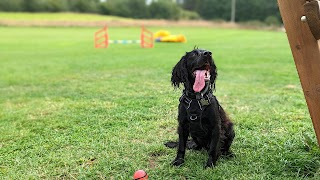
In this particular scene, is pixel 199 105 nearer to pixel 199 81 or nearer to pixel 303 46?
pixel 199 81

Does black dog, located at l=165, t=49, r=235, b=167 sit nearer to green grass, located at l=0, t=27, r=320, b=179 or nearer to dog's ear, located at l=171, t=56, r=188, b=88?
dog's ear, located at l=171, t=56, r=188, b=88

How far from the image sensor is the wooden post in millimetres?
2854

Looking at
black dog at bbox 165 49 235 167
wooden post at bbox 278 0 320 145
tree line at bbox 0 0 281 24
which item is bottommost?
black dog at bbox 165 49 235 167

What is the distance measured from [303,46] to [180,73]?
1231 millimetres

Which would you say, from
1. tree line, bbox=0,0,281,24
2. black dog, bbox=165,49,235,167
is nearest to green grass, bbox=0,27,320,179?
black dog, bbox=165,49,235,167

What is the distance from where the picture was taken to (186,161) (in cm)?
382

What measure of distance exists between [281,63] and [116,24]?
41.6m

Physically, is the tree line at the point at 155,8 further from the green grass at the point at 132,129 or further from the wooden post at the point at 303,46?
the wooden post at the point at 303,46

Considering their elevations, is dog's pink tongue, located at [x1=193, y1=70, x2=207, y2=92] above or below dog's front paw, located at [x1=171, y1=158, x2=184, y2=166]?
above

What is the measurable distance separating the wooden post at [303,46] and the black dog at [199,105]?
2.63 feet

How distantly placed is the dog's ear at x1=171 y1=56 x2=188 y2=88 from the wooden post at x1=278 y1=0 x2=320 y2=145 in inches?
42.3

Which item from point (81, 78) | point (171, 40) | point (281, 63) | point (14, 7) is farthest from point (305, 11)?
point (14, 7)

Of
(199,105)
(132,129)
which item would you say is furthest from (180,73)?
(132,129)

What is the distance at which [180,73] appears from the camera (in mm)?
3697
